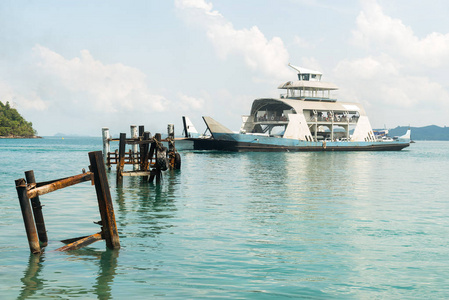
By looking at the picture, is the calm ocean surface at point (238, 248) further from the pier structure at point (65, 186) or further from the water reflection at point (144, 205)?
the pier structure at point (65, 186)

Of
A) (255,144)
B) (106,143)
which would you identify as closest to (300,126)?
(255,144)

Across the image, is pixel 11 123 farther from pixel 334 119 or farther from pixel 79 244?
pixel 79 244

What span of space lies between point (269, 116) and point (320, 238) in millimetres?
58466

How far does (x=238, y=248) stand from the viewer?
12.0 meters

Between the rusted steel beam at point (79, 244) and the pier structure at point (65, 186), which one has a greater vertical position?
the pier structure at point (65, 186)

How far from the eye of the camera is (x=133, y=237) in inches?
514

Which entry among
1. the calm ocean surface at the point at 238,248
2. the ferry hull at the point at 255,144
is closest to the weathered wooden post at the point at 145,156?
the calm ocean surface at the point at 238,248

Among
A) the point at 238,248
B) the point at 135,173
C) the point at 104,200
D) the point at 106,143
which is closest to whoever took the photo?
the point at 104,200

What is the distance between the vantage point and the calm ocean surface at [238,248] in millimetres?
9172

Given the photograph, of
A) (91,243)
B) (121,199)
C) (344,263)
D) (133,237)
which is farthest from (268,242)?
(121,199)

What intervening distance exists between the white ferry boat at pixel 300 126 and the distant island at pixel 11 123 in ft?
464

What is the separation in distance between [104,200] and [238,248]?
131 inches

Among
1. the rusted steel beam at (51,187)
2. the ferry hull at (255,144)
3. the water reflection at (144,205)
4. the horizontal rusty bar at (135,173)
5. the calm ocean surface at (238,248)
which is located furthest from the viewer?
the ferry hull at (255,144)

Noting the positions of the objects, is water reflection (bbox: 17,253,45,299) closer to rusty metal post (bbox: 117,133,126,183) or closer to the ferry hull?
rusty metal post (bbox: 117,133,126,183)
